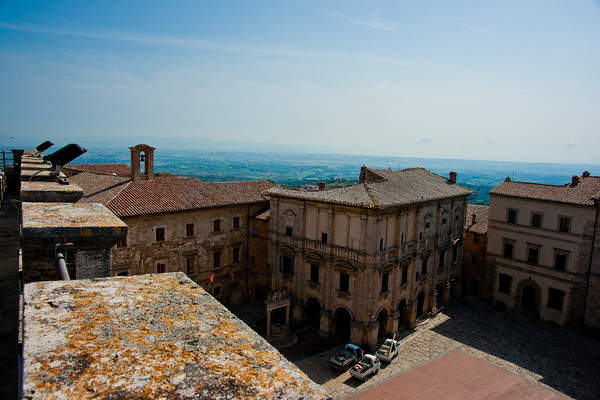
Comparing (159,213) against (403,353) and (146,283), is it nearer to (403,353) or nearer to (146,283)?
(403,353)

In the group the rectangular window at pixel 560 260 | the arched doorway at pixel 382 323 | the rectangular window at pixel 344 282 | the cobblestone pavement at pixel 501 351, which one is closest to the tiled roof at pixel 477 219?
the rectangular window at pixel 560 260

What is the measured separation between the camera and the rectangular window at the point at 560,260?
39625 millimetres

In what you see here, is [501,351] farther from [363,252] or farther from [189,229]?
[189,229]

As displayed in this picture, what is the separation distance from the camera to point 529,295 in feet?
139

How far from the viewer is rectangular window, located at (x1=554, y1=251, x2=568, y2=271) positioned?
130ft

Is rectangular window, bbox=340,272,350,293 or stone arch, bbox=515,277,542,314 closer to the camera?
rectangular window, bbox=340,272,350,293

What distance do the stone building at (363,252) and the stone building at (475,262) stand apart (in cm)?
612

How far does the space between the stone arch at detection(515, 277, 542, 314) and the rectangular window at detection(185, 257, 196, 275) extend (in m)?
33.0

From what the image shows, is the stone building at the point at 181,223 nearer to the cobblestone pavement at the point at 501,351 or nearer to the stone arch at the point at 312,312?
the stone arch at the point at 312,312

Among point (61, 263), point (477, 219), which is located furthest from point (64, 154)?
point (477, 219)

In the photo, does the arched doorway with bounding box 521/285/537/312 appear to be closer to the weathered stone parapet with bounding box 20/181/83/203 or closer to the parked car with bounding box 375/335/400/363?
the parked car with bounding box 375/335/400/363

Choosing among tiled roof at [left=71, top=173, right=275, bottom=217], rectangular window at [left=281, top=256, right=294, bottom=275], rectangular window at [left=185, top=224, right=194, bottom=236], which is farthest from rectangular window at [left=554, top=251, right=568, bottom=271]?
rectangular window at [left=185, top=224, right=194, bottom=236]

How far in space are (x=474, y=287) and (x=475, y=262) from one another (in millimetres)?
2876

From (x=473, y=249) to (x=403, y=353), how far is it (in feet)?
62.8
